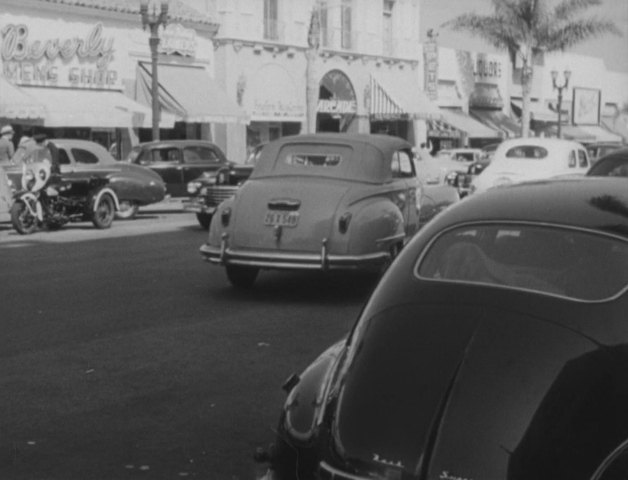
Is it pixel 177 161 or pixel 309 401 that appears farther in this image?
pixel 177 161

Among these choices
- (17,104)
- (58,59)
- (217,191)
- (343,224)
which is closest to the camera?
(343,224)

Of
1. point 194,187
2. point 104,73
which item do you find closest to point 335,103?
point 104,73

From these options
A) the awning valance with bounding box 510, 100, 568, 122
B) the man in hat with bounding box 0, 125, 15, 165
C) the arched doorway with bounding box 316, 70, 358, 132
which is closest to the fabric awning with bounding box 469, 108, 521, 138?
the awning valance with bounding box 510, 100, 568, 122

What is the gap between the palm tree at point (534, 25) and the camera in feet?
150

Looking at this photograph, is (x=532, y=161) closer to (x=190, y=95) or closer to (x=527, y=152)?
(x=527, y=152)

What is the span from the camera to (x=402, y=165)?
1245 centimetres

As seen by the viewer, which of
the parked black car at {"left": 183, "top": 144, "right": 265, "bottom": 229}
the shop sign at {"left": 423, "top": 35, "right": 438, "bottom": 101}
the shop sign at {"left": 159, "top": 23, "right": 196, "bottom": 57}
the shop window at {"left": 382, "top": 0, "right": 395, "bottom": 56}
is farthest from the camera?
the shop sign at {"left": 423, "top": 35, "right": 438, "bottom": 101}

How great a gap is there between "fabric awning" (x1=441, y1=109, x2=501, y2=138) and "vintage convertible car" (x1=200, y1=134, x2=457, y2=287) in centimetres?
3613

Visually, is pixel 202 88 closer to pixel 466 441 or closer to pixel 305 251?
pixel 305 251

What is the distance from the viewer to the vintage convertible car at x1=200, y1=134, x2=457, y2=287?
34.8 ft

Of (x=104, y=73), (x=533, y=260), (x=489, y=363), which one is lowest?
(x=489, y=363)

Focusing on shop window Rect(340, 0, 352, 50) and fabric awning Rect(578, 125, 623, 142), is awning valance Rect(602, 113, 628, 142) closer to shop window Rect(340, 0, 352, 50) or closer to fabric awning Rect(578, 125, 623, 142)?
fabric awning Rect(578, 125, 623, 142)

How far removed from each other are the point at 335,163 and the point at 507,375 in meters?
8.27

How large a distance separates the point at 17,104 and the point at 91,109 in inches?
117
